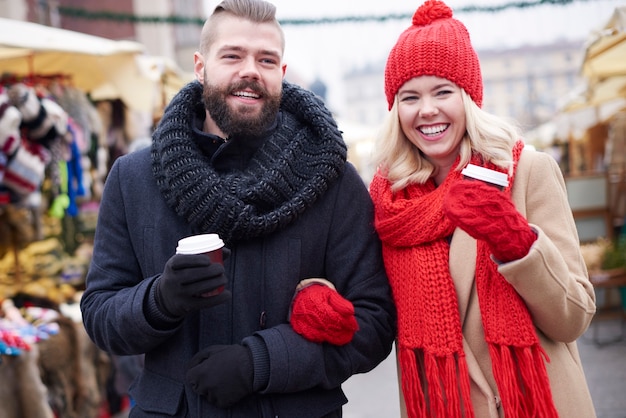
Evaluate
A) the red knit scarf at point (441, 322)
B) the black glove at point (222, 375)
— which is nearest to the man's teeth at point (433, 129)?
the red knit scarf at point (441, 322)

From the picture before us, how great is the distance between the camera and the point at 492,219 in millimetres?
1878

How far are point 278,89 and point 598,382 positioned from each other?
469 cm

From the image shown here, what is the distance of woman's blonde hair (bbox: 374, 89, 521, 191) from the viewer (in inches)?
88.7

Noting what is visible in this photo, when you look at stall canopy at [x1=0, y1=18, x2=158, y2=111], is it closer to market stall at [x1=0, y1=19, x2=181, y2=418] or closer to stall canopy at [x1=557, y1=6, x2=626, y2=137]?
market stall at [x1=0, y1=19, x2=181, y2=418]

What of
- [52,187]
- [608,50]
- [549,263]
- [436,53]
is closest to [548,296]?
[549,263]

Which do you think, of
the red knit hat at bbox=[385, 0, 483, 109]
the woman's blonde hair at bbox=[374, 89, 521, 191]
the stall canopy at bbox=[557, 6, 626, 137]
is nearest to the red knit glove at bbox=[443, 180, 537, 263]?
the woman's blonde hair at bbox=[374, 89, 521, 191]

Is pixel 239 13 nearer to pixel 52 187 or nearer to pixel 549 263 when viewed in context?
pixel 549 263

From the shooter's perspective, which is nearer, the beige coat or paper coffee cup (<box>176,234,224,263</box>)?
paper coffee cup (<box>176,234,224,263</box>)

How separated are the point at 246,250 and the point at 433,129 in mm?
816

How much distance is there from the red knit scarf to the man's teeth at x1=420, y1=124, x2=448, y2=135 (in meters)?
0.14

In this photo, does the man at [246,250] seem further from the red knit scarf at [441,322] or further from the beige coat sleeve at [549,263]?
the beige coat sleeve at [549,263]

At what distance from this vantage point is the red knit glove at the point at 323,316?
2.01m

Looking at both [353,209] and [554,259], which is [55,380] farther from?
[554,259]

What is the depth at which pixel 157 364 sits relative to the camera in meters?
2.20
